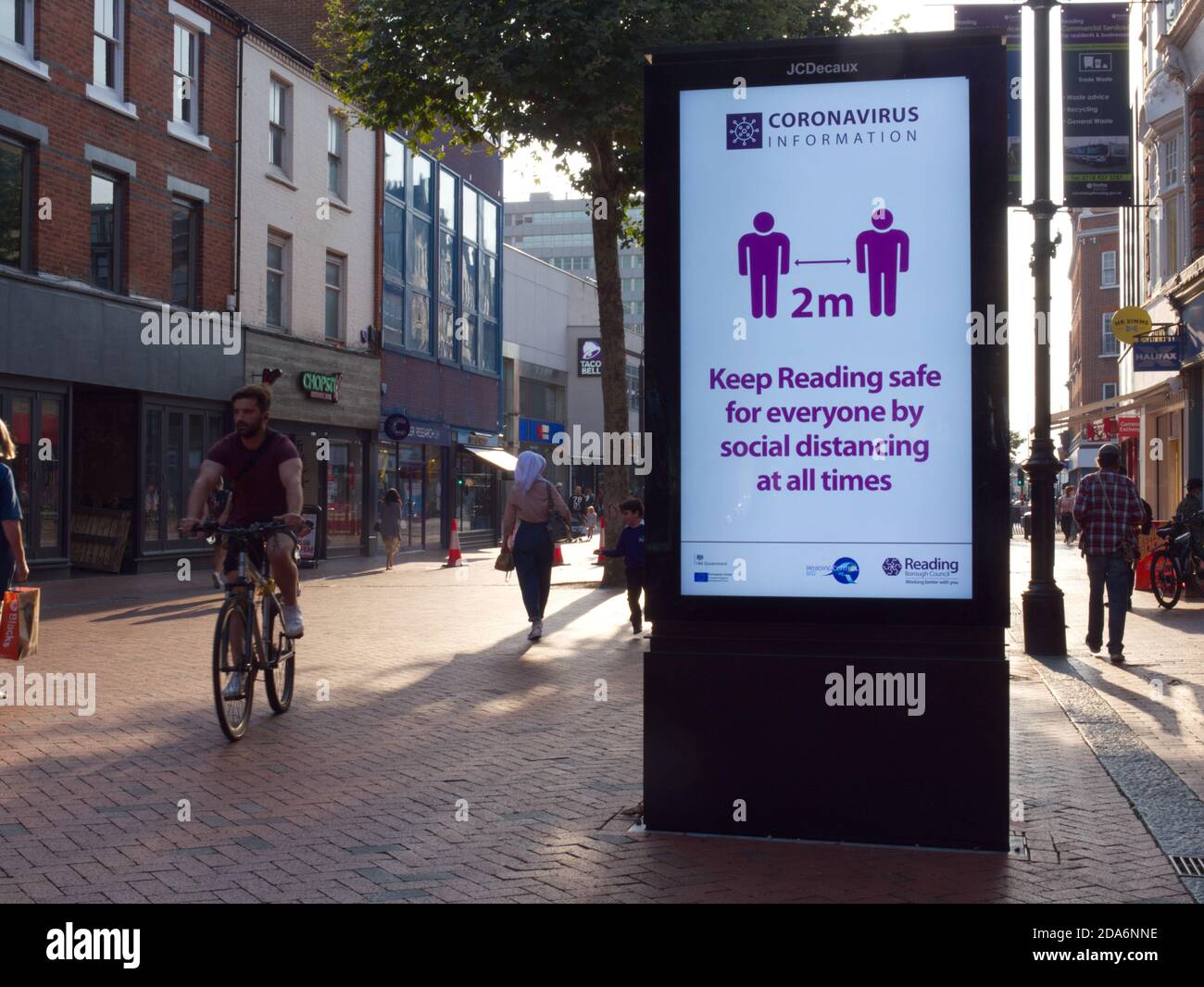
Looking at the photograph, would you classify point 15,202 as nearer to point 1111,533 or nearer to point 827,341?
point 1111,533

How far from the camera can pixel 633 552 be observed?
13484 mm

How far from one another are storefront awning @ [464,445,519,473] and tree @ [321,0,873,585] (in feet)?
59.9

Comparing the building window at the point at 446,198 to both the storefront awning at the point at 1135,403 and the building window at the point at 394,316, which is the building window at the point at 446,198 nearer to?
the building window at the point at 394,316

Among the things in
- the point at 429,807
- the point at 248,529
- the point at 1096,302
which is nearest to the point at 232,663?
the point at 248,529

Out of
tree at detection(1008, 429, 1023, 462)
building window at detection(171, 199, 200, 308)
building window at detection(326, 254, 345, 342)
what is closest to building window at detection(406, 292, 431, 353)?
building window at detection(326, 254, 345, 342)

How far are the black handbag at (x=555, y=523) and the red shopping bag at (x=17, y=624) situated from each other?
5117 millimetres

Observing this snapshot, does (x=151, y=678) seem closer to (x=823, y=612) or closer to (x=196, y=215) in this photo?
(x=823, y=612)

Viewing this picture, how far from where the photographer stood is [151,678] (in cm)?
1000

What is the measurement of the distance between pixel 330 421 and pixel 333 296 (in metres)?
3.10

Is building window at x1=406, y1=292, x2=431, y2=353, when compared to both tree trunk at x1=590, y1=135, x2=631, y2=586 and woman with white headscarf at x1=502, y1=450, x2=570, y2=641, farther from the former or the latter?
woman with white headscarf at x1=502, y1=450, x2=570, y2=641

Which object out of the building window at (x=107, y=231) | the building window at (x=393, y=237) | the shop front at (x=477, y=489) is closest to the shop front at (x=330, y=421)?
the building window at (x=393, y=237)
